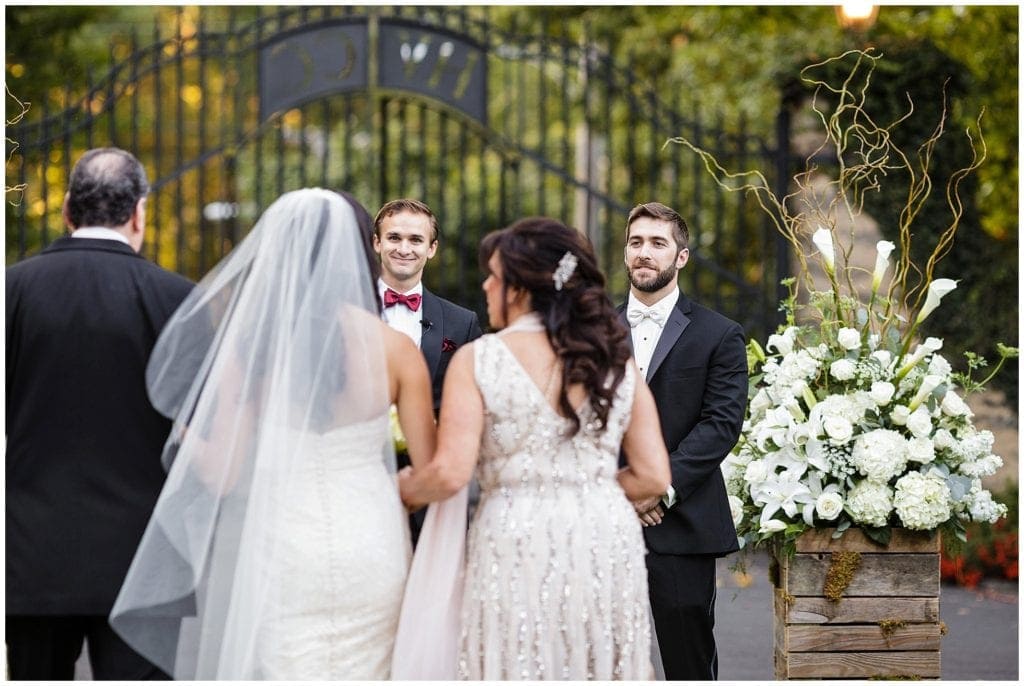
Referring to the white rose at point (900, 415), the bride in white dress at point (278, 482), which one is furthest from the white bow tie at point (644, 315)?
the bride in white dress at point (278, 482)

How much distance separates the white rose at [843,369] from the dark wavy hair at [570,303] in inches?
53.2

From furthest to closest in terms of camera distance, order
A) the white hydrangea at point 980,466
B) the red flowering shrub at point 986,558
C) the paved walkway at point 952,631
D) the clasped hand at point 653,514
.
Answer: the red flowering shrub at point 986,558 → the paved walkway at point 952,631 → the white hydrangea at point 980,466 → the clasped hand at point 653,514

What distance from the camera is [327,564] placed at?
3.24m

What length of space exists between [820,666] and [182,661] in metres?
2.16

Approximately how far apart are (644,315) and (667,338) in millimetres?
124

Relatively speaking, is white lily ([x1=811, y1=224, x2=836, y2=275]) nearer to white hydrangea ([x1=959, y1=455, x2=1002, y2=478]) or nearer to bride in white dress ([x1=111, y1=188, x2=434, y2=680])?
white hydrangea ([x1=959, y1=455, x2=1002, y2=478])

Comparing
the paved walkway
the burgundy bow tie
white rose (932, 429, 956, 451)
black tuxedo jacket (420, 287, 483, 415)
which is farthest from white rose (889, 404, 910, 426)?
the burgundy bow tie

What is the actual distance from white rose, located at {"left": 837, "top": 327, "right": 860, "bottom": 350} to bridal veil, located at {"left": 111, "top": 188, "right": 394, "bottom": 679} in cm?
188

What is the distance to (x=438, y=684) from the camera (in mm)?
3301

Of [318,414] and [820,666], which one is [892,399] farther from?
[318,414]

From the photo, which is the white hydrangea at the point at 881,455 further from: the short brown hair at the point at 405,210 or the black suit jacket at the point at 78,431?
the black suit jacket at the point at 78,431

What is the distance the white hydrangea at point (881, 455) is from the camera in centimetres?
422

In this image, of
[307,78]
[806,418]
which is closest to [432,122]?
[307,78]

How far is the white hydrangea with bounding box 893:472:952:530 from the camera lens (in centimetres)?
418
